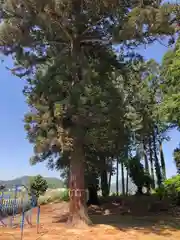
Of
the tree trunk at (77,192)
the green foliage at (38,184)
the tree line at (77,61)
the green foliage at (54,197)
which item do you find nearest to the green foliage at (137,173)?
the green foliage at (54,197)

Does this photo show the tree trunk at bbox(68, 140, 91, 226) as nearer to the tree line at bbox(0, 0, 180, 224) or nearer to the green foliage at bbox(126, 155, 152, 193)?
the tree line at bbox(0, 0, 180, 224)

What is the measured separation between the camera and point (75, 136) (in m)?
11.8

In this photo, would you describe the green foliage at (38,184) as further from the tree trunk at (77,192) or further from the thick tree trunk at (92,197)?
the tree trunk at (77,192)

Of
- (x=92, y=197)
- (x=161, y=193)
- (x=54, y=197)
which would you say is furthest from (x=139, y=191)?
(x=54, y=197)

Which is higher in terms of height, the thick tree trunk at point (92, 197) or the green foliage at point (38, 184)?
the green foliage at point (38, 184)

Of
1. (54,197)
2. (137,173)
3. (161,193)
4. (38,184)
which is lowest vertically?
(54,197)

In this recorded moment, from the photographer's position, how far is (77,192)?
11.7 metres

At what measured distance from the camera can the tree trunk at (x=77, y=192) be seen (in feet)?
37.4

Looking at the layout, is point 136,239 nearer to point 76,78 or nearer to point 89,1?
point 76,78

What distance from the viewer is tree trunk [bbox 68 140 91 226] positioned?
11391mm

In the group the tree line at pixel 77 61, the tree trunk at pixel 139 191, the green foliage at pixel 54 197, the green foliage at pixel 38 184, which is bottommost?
the green foliage at pixel 54 197

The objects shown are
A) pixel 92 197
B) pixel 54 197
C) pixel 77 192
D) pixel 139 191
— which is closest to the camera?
pixel 77 192

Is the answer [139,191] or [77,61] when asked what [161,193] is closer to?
[139,191]

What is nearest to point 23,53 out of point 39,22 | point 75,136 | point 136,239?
point 39,22
